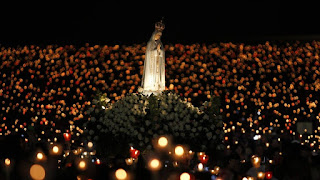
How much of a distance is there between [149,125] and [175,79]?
50.3 feet

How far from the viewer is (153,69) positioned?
14.0 metres

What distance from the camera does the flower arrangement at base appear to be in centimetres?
1152

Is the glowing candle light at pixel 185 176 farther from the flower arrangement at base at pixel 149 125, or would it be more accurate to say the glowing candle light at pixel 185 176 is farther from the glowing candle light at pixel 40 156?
the flower arrangement at base at pixel 149 125

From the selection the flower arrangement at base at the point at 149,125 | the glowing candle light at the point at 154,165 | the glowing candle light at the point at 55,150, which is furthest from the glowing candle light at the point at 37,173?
the flower arrangement at base at the point at 149,125

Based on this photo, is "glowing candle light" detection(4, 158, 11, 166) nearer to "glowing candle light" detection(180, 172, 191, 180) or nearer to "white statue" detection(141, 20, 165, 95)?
"glowing candle light" detection(180, 172, 191, 180)

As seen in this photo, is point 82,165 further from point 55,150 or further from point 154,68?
point 154,68

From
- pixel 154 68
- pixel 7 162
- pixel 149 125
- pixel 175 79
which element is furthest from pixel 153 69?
pixel 175 79

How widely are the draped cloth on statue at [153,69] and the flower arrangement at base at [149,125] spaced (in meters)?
1.81

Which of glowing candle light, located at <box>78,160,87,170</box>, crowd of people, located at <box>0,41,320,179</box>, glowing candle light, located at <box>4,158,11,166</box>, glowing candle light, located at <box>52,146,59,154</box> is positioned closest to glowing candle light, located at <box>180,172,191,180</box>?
glowing candle light, located at <box>78,160,87,170</box>

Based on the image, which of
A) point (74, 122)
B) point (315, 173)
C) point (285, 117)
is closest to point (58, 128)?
point (74, 122)

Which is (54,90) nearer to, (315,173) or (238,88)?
(238,88)

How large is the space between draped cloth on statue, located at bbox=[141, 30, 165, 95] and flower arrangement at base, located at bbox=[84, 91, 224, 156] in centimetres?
181

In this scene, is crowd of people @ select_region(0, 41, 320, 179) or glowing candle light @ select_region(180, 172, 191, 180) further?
crowd of people @ select_region(0, 41, 320, 179)

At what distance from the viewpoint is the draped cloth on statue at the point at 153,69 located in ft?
45.6
